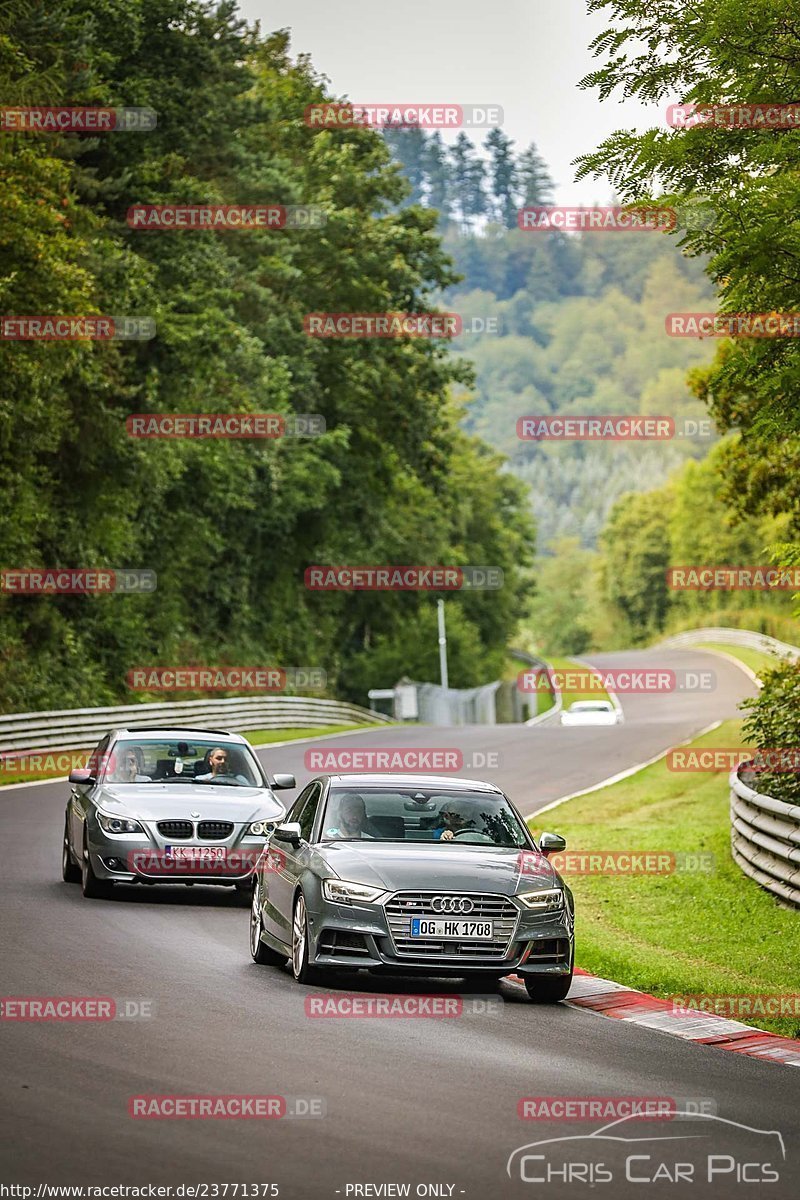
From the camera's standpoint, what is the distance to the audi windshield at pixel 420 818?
1264 cm

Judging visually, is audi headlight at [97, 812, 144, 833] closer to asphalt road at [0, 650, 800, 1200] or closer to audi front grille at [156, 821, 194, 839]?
audi front grille at [156, 821, 194, 839]

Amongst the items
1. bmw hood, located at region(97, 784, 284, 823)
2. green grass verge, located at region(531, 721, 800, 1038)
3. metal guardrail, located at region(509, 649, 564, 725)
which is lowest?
metal guardrail, located at region(509, 649, 564, 725)

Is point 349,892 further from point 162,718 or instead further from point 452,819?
point 162,718

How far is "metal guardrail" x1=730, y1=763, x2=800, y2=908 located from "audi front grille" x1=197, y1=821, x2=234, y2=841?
17.1 ft

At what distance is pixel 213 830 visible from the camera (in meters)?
16.7

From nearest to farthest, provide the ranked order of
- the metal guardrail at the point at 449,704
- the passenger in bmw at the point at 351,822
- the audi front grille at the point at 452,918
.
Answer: the audi front grille at the point at 452,918 < the passenger in bmw at the point at 351,822 < the metal guardrail at the point at 449,704

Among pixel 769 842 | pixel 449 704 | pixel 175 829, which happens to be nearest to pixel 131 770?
pixel 175 829

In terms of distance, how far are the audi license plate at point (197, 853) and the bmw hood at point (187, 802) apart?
28cm

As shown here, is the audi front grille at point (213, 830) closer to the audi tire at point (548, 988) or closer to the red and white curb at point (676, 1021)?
the red and white curb at point (676, 1021)

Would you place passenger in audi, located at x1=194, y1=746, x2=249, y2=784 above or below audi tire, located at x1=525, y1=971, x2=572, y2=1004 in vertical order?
above

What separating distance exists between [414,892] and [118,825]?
18.6 ft

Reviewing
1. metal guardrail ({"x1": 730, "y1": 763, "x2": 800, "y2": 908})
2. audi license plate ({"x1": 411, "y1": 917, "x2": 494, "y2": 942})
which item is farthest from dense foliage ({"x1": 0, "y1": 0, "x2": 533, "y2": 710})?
audi license plate ({"x1": 411, "y1": 917, "x2": 494, "y2": 942})

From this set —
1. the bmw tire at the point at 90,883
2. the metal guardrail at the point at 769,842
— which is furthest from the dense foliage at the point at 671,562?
the bmw tire at the point at 90,883

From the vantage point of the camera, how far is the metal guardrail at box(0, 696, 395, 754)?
3685 centimetres
